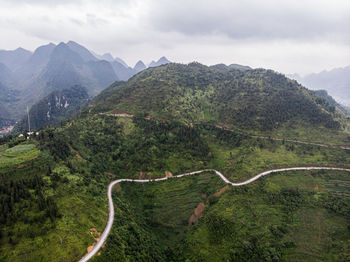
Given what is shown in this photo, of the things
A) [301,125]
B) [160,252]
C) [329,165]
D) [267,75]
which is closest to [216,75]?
[267,75]

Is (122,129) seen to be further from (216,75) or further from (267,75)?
(267,75)

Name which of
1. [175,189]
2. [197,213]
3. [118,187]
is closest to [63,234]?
[118,187]

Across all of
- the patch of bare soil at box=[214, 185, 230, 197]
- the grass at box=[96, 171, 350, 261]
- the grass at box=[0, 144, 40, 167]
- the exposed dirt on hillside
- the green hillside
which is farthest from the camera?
the exposed dirt on hillside

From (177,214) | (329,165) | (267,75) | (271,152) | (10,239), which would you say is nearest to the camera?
(10,239)

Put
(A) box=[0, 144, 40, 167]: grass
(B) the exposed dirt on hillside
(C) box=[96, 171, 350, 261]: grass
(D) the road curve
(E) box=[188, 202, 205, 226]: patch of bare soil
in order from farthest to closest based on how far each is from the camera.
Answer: (B) the exposed dirt on hillside
(E) box=[188, 202, 205, 226]: patch of bare soil
(A) box=[0, 144, 40, 167]: grass
(C) box=[96, 171, 350, 261]: grass
(D) the road curve

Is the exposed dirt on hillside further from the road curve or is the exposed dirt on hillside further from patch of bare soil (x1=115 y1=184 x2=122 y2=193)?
patch of bare soil (x1=115 y1=184 x2=122 y2=193)

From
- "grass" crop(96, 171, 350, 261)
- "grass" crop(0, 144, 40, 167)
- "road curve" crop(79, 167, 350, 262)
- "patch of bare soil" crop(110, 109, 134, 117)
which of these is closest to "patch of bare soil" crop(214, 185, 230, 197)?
"grass" crop(96, 171, 350, 261)
